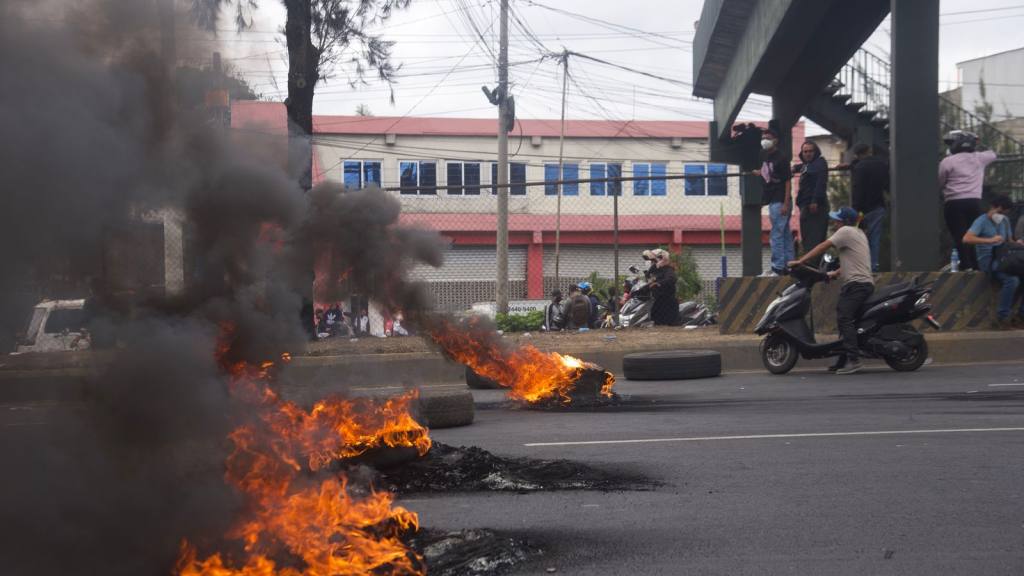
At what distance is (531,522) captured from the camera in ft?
17.2

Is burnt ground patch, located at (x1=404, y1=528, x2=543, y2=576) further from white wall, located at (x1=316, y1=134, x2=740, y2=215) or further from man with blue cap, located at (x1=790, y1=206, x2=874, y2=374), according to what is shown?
white wall, located at (x1=316, y1=134, x2=740, y2=215)

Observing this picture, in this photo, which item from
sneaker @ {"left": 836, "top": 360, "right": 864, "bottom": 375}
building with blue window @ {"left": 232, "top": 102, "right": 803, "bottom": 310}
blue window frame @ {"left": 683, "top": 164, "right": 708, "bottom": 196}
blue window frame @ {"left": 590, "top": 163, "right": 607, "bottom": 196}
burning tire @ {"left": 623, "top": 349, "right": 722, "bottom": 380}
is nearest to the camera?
sneaker @ {"left": 836, "top": 360, "right": 864, "bottom": 375}

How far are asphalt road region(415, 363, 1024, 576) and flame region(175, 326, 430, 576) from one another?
0.62m

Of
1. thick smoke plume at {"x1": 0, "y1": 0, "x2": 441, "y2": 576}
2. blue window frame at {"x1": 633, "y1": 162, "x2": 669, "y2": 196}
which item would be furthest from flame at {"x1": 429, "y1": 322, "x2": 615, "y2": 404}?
blue window frame at {"x1": 633, "y1": 162, "x2": 669, "y2": 196}

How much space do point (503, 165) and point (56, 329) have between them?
2275 centimetres

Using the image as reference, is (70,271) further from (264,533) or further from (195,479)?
(264,533)

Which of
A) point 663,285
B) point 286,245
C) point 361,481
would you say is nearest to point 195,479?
point 286,245

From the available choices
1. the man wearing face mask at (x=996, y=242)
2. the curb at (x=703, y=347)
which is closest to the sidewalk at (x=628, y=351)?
the curb at (x=703, y=347)

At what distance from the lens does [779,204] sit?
15.6 m

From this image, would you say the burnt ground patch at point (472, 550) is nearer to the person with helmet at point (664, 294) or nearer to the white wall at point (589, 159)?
the person with helmet at point (664, 294)

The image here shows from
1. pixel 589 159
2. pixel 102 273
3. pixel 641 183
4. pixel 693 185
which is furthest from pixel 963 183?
pixel 589 159

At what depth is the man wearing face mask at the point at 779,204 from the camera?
15.5 metres

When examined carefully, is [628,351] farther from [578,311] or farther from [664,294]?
[578,311]

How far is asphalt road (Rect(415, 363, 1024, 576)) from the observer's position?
4551 mm
